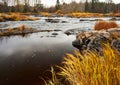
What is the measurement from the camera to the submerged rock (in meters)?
6.77

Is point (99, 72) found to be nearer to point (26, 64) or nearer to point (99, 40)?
point (26, 64)

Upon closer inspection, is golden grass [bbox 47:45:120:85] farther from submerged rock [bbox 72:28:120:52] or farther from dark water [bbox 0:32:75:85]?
dark water [bbox 0:32:75:85]

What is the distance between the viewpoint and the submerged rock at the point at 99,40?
6.77m

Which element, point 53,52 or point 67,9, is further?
point 67,9

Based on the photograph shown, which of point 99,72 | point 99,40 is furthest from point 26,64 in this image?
point 99,72

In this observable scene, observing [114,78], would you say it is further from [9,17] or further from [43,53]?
[9,17]

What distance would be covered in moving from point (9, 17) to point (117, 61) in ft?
93.6

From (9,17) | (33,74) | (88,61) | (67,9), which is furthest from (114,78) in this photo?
(67,9)

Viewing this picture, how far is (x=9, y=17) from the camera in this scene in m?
30.0

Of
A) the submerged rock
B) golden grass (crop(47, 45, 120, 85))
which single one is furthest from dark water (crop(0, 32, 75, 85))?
golden grass (crop(47, 45, 120, 85))

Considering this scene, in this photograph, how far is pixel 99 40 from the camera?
8.23 m

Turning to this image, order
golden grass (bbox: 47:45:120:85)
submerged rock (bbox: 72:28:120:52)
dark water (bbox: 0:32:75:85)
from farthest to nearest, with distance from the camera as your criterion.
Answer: submerged rock (bbox: 72:28:120:52) → dark water (bbox: 0:32:75:85) → golden grass (bbox: 47:45:120:85)

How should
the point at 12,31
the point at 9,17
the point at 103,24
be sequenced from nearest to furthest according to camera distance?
the point at 103,24 < the point at 12,31 < the point at 9,17

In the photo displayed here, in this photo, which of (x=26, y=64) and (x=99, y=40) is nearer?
(x=26, y=64)
